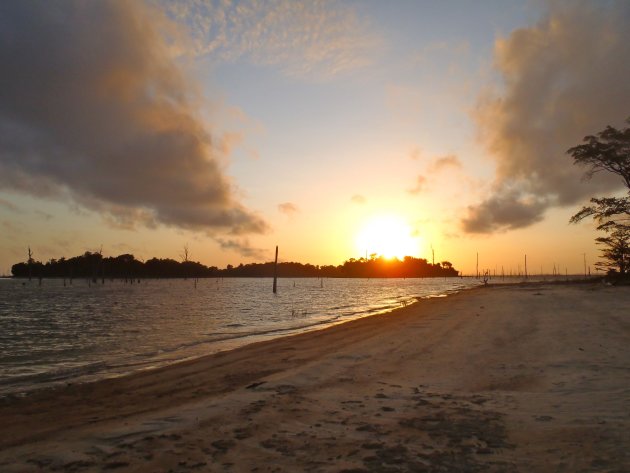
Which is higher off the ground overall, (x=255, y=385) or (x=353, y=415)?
(x=353, y=415)

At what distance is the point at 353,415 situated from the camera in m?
5.81

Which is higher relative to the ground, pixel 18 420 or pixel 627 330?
pixel 627 330

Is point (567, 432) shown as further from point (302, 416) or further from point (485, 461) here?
point (302, 416)

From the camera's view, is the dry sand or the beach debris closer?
the dry sand

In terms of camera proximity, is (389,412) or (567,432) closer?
(567,432)

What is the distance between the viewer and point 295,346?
46.8ft

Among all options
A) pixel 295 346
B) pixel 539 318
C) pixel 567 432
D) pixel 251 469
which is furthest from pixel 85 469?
pixel 539 318

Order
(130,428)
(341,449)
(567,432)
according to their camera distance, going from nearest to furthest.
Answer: (341,449) → (567,432) → (130,428)

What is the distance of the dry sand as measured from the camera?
14.1 ft

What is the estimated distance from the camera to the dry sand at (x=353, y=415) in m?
4.31

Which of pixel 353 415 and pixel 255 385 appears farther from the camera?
pixel 255 385

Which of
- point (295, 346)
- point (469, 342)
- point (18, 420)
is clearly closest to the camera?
point (18, 420)

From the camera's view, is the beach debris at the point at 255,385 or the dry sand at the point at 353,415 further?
the beach debris at the point at 255,385

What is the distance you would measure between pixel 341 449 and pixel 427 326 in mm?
13960
